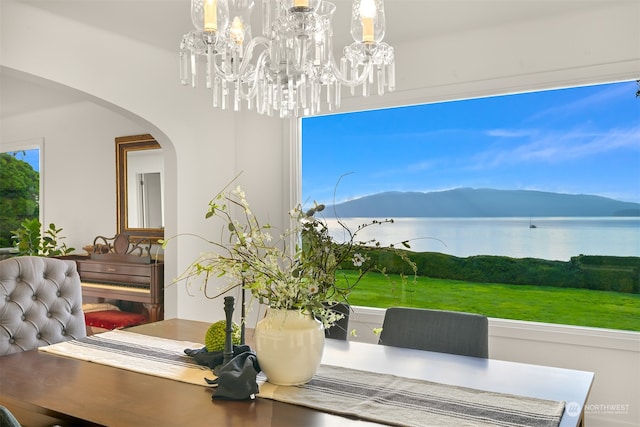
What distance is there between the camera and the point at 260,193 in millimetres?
4375

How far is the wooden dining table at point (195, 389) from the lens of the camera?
4.73 feet

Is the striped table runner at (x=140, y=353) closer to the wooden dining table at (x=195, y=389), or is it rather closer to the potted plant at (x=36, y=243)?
the wooden dining table at (x=195, y=389)

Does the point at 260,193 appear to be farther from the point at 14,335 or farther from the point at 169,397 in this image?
the point at 169,397

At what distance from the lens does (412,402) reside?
1554mm

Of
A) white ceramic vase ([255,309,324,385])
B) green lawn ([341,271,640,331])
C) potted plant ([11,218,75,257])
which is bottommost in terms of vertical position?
green lawn ([341,271,640,331])

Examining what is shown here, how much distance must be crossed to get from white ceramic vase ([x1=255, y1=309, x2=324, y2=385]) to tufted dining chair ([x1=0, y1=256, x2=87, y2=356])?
121 centimetres

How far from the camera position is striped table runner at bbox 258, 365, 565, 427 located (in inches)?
56.0

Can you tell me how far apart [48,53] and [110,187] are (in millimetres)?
2520

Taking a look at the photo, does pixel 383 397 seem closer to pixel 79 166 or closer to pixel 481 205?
pixel 481 205

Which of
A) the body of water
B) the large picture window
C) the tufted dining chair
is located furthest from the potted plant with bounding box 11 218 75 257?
the body of water

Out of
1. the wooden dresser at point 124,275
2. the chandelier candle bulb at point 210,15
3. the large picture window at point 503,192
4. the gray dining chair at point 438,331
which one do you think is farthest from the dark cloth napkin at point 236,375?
the wooden dresser at point 124,275

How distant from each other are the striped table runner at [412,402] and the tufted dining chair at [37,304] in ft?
4.05

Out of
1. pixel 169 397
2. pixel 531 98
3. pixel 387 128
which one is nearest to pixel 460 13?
pixel 531 98

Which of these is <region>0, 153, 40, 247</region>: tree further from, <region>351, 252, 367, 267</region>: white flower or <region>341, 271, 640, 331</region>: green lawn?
<region>351, 252, 367, 267</region>: white flower
